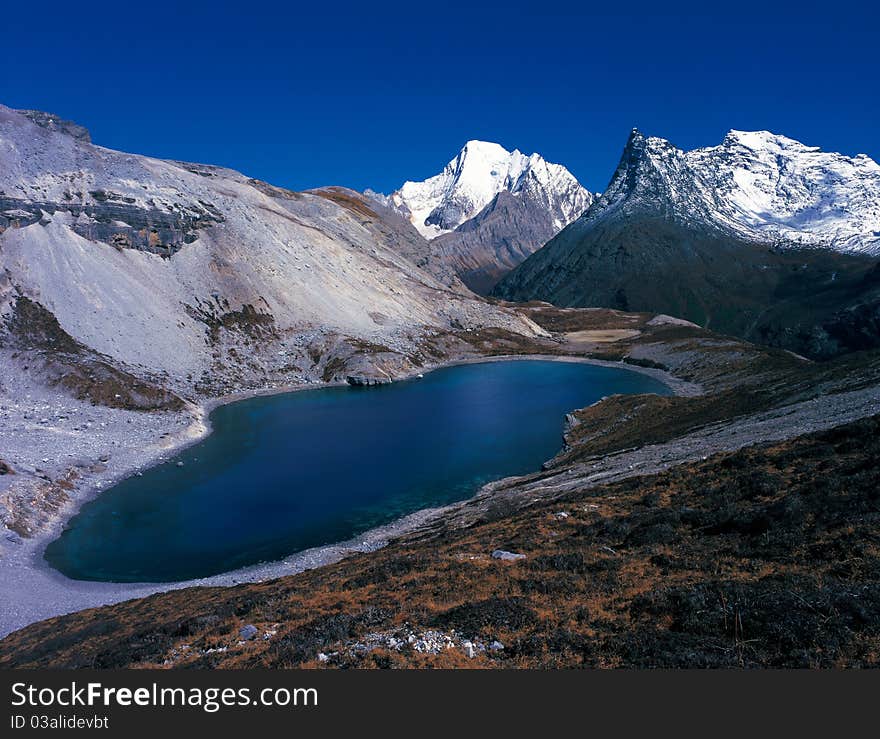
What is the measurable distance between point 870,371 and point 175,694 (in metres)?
61.9

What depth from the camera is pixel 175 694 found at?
11594mm

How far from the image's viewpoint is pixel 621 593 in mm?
19875

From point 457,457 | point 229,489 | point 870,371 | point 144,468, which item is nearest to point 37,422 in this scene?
point 144,468

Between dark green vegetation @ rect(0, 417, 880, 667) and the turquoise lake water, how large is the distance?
46.0 ft

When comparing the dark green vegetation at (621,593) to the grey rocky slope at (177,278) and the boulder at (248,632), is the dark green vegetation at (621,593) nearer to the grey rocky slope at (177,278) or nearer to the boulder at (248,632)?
the boulder at (248,632)

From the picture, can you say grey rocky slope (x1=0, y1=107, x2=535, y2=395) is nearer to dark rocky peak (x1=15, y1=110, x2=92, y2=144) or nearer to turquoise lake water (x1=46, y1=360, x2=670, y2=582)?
dark rocky peak (x1=15, y1=110, x2=92, y2=144)

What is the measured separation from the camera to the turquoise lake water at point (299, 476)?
49.1m

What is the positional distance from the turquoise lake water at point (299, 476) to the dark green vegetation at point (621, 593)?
14024 millimetres

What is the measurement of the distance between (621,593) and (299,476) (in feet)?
171

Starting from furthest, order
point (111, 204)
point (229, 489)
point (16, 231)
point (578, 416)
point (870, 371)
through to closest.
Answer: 1. point (111, 204)
2. point (16, 231)
3. point (578, 416)
4. point (229, 489)
5. point (870, 371)

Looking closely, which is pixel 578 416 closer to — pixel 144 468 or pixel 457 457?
pixel 457 457

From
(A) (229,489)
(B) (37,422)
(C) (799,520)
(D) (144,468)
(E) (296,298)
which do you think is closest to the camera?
(C) (799,520)

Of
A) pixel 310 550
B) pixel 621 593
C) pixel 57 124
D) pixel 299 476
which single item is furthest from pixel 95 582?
pixel 57 124

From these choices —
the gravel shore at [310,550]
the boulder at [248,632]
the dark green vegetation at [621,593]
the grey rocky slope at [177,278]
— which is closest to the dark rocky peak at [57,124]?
the grey rocky slope at [177,278]
